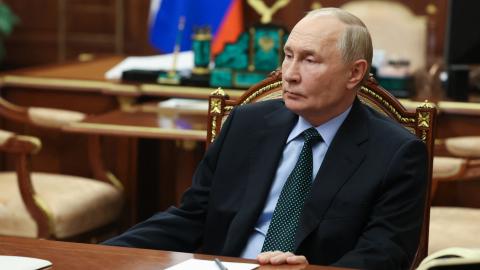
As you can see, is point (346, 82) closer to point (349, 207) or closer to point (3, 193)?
point (349, 207)

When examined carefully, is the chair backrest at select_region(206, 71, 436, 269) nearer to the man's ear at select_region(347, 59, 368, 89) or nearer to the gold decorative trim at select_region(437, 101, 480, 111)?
the man's ear at select_region(347, 59, 368, 89)

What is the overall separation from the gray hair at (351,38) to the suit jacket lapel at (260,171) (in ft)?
0.91

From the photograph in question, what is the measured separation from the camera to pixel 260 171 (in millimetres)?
2820

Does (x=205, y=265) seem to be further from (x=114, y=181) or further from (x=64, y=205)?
(x=114, y=181)

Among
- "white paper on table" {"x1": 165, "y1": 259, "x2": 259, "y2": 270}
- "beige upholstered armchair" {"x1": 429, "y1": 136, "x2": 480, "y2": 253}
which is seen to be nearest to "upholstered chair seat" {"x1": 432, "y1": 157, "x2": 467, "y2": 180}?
"beige upholstered armchair" {"x1": 429, "y1": 136, "x2": 480, "y2": 253}

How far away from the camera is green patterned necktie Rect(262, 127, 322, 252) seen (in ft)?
8.95

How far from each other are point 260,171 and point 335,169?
218 millimetres

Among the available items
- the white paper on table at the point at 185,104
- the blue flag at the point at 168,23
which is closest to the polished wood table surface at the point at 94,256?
the white paper on table at the point at 185,104

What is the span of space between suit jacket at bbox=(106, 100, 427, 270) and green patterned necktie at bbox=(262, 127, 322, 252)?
0.04 metres

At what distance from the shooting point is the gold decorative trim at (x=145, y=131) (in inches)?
171

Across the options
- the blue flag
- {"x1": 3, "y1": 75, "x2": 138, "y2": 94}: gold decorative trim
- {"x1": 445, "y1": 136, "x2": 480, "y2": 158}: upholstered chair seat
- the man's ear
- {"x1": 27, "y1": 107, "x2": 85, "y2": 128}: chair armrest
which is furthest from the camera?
the blue flag

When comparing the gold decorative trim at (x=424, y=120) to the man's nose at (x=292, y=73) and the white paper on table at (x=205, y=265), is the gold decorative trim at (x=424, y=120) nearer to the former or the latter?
the man's nose at (x=292, y=73)

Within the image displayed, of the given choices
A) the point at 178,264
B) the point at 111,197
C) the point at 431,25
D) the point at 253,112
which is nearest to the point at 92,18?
the point at 431,25

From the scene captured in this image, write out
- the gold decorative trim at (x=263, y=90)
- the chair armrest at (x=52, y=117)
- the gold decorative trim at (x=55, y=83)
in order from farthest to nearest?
the gold decorative trim at (x=55, y=83)
the chair armrest at (x=52, y=117)
the gold decorative trim at (x=263, y=90)
